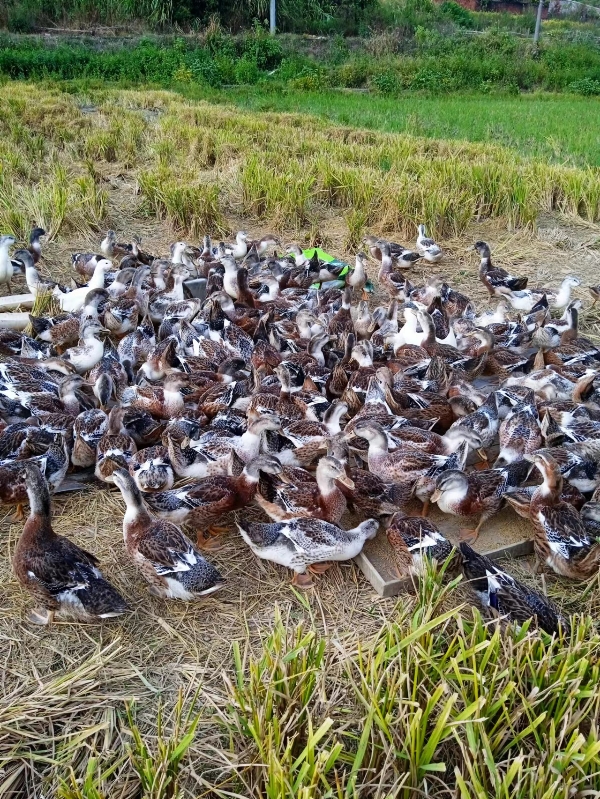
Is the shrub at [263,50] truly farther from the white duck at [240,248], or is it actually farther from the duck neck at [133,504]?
the duck neck at [133,504]

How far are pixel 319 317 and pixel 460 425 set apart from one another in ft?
6.78

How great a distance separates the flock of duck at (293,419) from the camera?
10.9ft

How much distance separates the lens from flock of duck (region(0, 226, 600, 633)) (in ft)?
10.9

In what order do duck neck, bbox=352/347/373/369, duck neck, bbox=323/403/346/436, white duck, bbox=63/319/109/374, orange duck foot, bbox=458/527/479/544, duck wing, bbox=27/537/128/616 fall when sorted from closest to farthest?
duck wing, bbox=27/537/128/616 < orange duck foot, bbox=458/527/479/544 < duck neck, bbox=323/403/346/436 < duck neck, bbox=352/347/373/369 < white duck, bbox=63/319/109/374

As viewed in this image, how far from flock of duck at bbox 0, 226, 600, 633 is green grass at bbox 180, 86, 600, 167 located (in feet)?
21.1

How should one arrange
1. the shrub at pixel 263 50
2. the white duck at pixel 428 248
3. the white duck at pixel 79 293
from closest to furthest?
the white duck at pixel 79 293
the white duck at pixel 428 248
the shrub at pixel 263 50

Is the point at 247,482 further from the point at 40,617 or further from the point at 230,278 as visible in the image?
the point at 230,278

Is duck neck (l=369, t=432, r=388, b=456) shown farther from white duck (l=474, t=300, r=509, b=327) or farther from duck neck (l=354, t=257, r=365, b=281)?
duck neck (l=354, t=257, r=365, b=281)

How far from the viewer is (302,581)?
344 centimetres

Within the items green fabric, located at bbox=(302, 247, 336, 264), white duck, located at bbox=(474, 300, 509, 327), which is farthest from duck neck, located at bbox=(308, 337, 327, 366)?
green fabric, located at bbox=(302, 247, 336, 264)

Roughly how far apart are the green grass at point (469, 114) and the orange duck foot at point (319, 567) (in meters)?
9.20

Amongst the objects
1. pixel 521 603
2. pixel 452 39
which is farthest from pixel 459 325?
pixel 452 39

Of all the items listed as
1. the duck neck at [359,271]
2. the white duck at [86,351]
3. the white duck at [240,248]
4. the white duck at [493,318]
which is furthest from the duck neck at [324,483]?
the white duck at [240,248]

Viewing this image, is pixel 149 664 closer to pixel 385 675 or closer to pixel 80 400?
pixel 385 675
